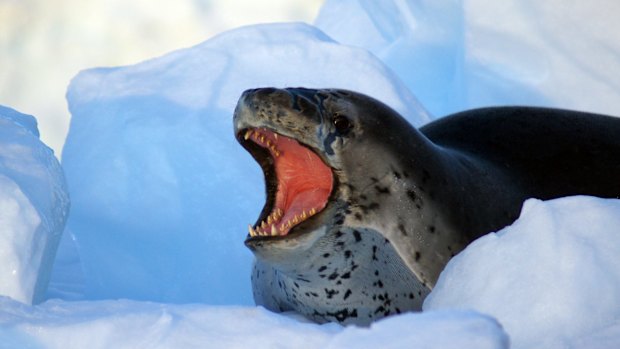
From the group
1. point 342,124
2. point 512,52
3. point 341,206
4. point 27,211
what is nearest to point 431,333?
point 341,206

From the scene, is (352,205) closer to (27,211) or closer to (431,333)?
(27,211)

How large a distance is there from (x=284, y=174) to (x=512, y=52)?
2.01m

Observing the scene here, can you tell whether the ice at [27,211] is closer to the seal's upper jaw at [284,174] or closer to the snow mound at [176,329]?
the snow mound at [176,329]

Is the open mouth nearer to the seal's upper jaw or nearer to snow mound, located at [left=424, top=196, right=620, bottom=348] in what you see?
the seal's upper jaw

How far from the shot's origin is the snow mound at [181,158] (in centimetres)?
336

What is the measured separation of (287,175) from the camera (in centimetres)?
247

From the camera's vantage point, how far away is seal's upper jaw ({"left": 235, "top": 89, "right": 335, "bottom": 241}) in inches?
91.7

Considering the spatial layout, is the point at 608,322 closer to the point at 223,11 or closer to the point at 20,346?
the point at 20,346

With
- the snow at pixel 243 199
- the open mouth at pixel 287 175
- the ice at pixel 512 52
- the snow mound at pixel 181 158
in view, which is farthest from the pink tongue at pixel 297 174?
the ice at pixel 512 52

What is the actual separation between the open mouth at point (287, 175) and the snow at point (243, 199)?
1.55 feet

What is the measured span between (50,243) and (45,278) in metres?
0.13

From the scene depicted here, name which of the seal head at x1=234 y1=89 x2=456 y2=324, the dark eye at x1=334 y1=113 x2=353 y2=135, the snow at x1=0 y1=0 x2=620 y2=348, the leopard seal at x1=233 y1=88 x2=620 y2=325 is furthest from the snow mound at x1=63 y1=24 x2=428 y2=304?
the dark eye at x1=334 y1=113 x2=353 y2=135

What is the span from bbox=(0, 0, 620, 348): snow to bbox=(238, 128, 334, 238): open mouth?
47 cm

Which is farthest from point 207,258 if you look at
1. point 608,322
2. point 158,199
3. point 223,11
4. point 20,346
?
point 223,11
